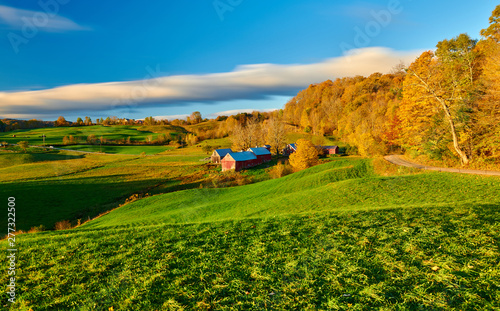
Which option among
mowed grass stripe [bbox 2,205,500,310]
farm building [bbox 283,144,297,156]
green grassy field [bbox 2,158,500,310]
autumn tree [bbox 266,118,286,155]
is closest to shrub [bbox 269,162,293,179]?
autumn tree [bbox 266,118,286,155]

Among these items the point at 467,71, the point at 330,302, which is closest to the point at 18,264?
the point at 330,302

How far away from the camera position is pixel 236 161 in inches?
2432

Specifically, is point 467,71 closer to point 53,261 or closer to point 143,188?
point 53,261

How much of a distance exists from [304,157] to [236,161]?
19790 mm

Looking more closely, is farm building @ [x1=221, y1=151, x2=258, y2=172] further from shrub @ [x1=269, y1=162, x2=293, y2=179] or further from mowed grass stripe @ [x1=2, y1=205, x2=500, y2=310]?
mowed grass stripe @ [x1=2, y1=205, x2=500, y2=310]

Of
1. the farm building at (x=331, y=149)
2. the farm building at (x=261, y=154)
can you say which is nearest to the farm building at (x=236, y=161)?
the farm building at (x=261, y=154)

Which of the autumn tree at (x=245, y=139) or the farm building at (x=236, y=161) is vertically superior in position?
the autumn tree at (x=245, y=139)

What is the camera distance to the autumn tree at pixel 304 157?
166 ft

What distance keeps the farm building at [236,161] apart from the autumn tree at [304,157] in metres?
16.7

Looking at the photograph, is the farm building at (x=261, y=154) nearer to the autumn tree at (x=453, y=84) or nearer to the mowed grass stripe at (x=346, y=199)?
the mowed grass stripe at (x=346, y=199)

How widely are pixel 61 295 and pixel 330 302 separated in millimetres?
7118

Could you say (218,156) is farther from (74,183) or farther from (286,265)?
(286,265)

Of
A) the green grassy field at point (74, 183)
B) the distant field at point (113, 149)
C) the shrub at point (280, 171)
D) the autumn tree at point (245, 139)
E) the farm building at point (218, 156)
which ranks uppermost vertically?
the autumn tree at point (245, 139)

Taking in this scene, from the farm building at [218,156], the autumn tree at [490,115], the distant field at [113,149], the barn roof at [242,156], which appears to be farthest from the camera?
the distant field at [113,149]
